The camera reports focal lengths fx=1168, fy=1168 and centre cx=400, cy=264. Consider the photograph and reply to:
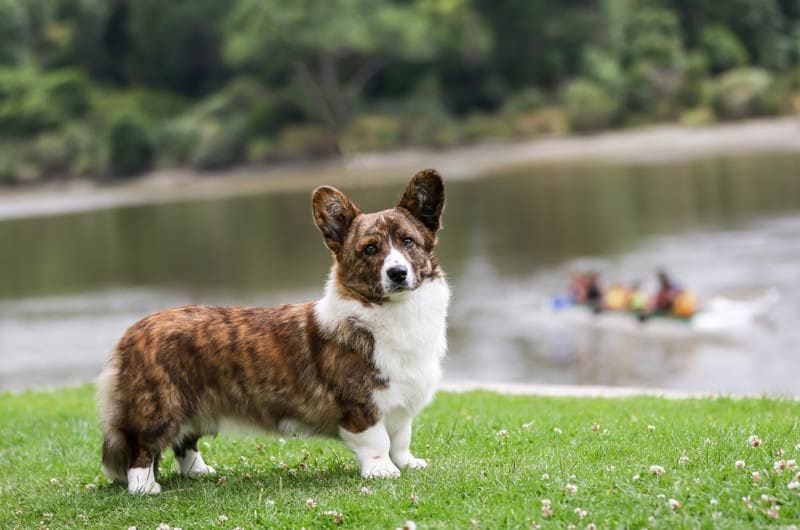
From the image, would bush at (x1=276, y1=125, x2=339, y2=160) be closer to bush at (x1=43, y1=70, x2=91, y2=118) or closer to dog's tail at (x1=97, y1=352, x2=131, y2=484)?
bush at (x1=43, y1=70, x2=91, y2=118)

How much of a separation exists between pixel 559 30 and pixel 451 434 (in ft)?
225

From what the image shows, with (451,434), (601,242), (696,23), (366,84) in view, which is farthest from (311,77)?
(451,434)

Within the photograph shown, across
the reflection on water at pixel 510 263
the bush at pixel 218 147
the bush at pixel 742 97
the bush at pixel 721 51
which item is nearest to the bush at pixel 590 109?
the bush at pixel 742 97

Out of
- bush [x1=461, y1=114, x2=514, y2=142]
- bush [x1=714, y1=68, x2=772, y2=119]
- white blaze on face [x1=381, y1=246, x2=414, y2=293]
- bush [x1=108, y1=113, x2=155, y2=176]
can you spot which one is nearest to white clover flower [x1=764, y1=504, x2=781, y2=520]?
white blaze on face [x1=381, y1=246, x2=414, y2=293]

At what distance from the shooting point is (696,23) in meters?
74.2

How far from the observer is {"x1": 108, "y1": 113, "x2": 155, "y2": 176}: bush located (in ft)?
235

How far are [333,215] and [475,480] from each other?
6.24ft

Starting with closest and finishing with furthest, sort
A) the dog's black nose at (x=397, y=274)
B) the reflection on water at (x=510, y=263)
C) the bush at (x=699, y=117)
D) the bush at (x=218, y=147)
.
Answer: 1. the dog's black nose at (x=397, y=274)
2. the reflection on water at (x=510, y=263)
3. the bush at (x=699, y=117)
4. the bush at (x=218, y=147)

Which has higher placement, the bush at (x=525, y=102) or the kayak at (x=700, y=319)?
the bush at (x=525, y=102)

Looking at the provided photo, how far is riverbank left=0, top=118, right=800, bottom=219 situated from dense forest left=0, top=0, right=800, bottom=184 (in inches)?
48.9

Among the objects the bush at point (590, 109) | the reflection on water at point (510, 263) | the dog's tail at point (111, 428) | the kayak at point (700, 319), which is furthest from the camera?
the bush at point (590, 109)

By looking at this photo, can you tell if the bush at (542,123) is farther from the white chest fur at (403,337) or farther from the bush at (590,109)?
the white chest fur at (403,337)

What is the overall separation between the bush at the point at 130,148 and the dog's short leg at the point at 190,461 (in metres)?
65.5

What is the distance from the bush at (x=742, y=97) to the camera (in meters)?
62.4
